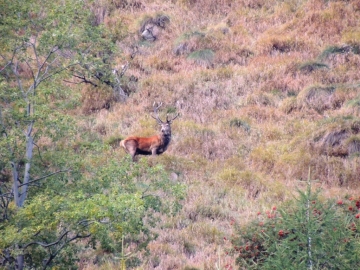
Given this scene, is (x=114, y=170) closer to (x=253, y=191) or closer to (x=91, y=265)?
(x=91, y=265)

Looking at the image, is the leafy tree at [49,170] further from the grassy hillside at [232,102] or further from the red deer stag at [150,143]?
the red deer stag at [150,143]

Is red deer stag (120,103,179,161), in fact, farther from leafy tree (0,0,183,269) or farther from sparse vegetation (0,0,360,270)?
leafy tree (0,0,183,269)

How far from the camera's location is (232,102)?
1836 centimetres

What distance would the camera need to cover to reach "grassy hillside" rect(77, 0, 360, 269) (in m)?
12.9

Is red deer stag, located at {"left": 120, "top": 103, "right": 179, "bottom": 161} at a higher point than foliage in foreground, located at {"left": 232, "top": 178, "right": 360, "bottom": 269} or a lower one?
lower

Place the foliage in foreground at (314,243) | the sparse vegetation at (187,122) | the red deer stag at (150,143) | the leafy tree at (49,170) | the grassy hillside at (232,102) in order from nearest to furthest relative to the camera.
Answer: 1. the foliage in foreground at (314,243)
2. the leafy tree at (49,170)
3. the sparse vegetation at (187,122)
4. the grassy hillside at (232,102)
5. the red deer stag at (150,143)

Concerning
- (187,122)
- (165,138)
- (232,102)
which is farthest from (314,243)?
(232,102)

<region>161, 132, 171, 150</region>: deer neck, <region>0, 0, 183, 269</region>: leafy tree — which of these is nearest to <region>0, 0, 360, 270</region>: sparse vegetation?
<region>0, 0, 183, 269</region>: leafy tree

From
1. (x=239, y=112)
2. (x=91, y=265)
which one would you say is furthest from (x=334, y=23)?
(x=91, y=265)

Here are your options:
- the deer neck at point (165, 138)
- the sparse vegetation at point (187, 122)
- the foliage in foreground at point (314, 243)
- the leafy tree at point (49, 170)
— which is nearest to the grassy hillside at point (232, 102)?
the sparse vegetation at point (187, 122)

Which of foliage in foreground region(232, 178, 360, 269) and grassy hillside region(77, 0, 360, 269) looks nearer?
foliage in foreground region(232, 178, 360, 269)

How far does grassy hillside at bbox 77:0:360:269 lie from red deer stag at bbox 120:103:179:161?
0.89 feet

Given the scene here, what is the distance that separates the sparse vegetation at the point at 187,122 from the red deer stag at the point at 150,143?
350 millimetres

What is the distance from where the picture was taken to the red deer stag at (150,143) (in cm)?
1499
